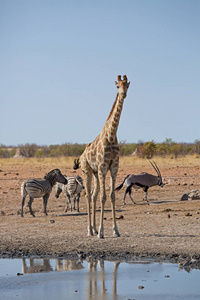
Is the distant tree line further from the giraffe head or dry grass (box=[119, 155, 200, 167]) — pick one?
the giraffe head

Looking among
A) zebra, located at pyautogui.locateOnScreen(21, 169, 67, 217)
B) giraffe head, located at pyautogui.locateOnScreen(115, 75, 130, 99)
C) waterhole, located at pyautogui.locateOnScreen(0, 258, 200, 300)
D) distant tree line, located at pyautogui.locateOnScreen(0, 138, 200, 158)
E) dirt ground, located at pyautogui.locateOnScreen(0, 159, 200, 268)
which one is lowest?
waterhole, located at pyautogui.locateOnScreen(0, 258, 200, 300)

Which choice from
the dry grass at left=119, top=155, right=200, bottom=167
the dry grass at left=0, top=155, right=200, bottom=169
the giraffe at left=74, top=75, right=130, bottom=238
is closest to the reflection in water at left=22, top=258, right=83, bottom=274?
the giraffe at left=74, top=75, right=130, bottom=238

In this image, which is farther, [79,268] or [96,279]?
[79,268]

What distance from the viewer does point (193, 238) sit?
383 inches

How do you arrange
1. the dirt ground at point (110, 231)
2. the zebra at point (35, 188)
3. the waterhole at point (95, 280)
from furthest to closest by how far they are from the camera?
the zebra at point (35, 188)
the dirt ground at point (110, 231)
the waterhole at point (95, 280)

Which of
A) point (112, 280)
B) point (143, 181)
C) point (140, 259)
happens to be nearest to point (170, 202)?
point (143, 181)

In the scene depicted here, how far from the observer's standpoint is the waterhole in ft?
21.4

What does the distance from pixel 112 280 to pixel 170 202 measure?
364 inches

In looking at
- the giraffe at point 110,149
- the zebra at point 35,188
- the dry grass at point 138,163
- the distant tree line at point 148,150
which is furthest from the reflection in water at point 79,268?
the distant tree line at point 148,150

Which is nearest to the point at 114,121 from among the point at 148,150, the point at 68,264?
the point at 68,264

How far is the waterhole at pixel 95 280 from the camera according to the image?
6.52 meters

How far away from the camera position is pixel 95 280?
7191mm

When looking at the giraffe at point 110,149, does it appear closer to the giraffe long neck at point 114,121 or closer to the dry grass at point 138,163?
the giraffe long neck at point 114,121

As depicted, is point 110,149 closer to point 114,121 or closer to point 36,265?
point 114,121
